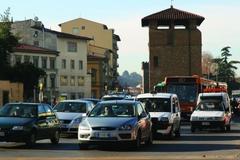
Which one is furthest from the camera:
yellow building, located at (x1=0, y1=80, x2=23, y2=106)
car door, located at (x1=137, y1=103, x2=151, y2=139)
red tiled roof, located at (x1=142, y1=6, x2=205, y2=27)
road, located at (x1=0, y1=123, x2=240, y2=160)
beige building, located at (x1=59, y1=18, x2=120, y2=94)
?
beige building, located at (x1=59, y1=18, x2=120, y2=94)

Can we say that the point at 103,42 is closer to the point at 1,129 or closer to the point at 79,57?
the point at 79,57

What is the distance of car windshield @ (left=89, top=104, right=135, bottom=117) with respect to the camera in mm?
19944

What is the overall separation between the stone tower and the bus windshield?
1891 inches

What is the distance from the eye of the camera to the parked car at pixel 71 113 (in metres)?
25.8

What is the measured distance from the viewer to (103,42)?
142m

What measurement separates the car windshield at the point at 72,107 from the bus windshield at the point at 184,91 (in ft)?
46.5

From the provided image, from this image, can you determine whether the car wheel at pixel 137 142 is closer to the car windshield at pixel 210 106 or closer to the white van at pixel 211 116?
the white van at pixel 211 116

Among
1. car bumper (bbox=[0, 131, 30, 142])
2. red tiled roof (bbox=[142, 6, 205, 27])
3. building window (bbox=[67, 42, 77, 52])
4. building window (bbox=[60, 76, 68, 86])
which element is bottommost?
car bumper (bbox=[0, 131, 30, 142])

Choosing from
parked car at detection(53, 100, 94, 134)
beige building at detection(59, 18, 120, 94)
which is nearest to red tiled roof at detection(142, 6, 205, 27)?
beige building at detection(59, 18, 120, 94)

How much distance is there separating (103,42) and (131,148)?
122m

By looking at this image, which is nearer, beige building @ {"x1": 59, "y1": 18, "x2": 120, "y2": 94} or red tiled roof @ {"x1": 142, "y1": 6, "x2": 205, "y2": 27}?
red tiled roof @ {"x1": 142, "y1": 6, "x2": 205, "y2": 27}

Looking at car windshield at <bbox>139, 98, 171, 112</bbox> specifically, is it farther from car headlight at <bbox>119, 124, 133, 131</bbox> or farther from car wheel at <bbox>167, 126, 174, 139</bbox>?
car headlight at <bbox>119, 124, 133, 131</bbox>

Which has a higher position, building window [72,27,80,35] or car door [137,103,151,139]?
building window [72,27,80,35]

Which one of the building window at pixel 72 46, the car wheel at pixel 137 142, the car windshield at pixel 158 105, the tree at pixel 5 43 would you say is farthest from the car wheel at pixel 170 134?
the building window at pixel 72 46
